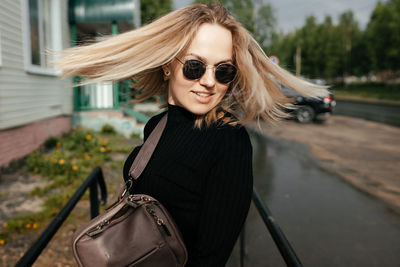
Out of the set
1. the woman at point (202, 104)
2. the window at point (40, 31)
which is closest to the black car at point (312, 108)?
the window at point (40, 31)

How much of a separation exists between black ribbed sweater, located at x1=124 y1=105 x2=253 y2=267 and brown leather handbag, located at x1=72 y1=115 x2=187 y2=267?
9cm

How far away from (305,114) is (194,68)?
555 inches

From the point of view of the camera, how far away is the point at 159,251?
1.14 meters

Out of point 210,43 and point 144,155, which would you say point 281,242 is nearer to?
point 144,155

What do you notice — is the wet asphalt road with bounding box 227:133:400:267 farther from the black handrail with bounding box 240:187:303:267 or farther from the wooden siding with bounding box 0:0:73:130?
the wooden siding with bounding box 0:0:73:130

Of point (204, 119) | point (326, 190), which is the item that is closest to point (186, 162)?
point (204, 119)

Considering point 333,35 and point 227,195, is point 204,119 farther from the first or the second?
point 333,35

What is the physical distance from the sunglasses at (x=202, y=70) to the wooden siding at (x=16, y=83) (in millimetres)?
5367

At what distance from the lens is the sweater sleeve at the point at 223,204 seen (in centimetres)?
117

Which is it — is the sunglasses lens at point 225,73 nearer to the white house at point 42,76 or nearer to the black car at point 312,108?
the white house at point 42,76

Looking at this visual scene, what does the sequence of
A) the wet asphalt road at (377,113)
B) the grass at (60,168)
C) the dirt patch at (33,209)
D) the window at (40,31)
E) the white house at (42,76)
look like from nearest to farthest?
the dirt patch at (33,209) → the grass at (60,168) → the white house at (42,76) → the window at (40,31) → the wet asphalt road at (377,113)

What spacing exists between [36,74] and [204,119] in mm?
6987

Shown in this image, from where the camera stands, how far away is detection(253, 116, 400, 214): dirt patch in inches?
230

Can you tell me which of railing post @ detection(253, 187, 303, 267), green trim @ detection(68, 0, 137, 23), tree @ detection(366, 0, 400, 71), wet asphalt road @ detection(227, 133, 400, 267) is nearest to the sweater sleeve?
railing post @ detection(253, 187, 303, 267)
